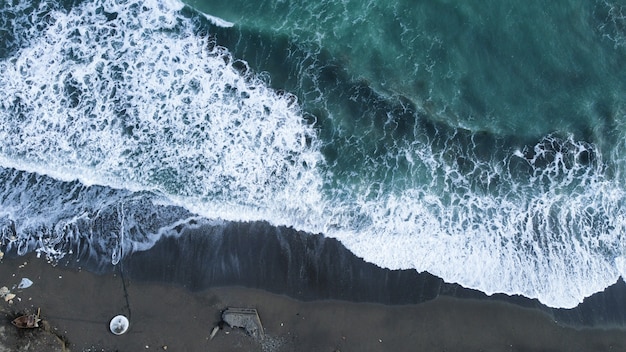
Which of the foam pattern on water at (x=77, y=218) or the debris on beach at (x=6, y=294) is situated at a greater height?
the foam pattern on water at (x=77, y=218)

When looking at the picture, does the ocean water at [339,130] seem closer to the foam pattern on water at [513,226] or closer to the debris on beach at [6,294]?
the foam pattern on water at [513,226]

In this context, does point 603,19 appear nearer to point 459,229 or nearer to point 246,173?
point 459,229

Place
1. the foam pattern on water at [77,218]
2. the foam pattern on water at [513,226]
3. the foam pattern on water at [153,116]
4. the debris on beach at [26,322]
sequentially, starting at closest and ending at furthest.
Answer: the debris on beach at [26,322] → the foam pattern on water at [77,218] → the foam pattern on water at [513,226] → the foam pattern on water at [153,116]

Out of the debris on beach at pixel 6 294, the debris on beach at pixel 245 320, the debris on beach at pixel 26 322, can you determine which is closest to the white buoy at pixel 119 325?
the debris on beach at pixel 26 322

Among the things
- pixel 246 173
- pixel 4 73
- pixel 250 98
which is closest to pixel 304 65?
pixel 250 98

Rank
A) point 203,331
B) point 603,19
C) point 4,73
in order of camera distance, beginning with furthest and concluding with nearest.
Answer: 1. point 603,19
2. point 4,73
3. point 203,331

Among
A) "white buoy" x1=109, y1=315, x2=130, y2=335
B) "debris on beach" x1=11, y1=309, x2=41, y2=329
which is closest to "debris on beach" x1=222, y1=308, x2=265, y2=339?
"white buoy" x1=109, y1=315, x2=130, y2=335
